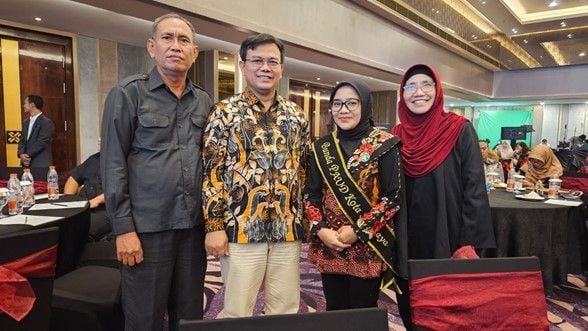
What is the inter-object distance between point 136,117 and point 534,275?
4.62ft

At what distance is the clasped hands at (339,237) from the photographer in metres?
1.59

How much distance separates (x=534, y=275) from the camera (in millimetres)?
1095

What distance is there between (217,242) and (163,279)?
0.26 metres

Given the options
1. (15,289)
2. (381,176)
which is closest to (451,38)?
(381,176)

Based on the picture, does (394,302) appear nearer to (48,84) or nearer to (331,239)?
(331,239)

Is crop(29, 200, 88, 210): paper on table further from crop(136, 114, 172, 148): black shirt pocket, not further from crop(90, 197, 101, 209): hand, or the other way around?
crop(136, 114, 172, 148): black shirt pocket

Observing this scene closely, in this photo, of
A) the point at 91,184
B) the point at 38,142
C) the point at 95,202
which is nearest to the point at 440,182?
the point at 95,202

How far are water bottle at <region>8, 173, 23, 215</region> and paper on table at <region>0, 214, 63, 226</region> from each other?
0.28 feet

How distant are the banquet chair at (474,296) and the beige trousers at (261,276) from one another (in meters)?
0.67

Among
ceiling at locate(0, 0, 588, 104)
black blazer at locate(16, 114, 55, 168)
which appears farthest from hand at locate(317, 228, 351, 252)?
black blazer at locate(16, 114, 55, 168)

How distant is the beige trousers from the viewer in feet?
5.09

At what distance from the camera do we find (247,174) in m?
1.54

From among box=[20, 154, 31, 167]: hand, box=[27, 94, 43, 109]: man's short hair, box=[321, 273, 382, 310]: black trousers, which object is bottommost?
box=[321, 273, 382, 310]: black trousers

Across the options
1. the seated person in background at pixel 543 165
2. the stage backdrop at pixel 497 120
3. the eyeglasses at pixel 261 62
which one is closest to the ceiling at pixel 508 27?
the stage backdrop at pixel 497 120
